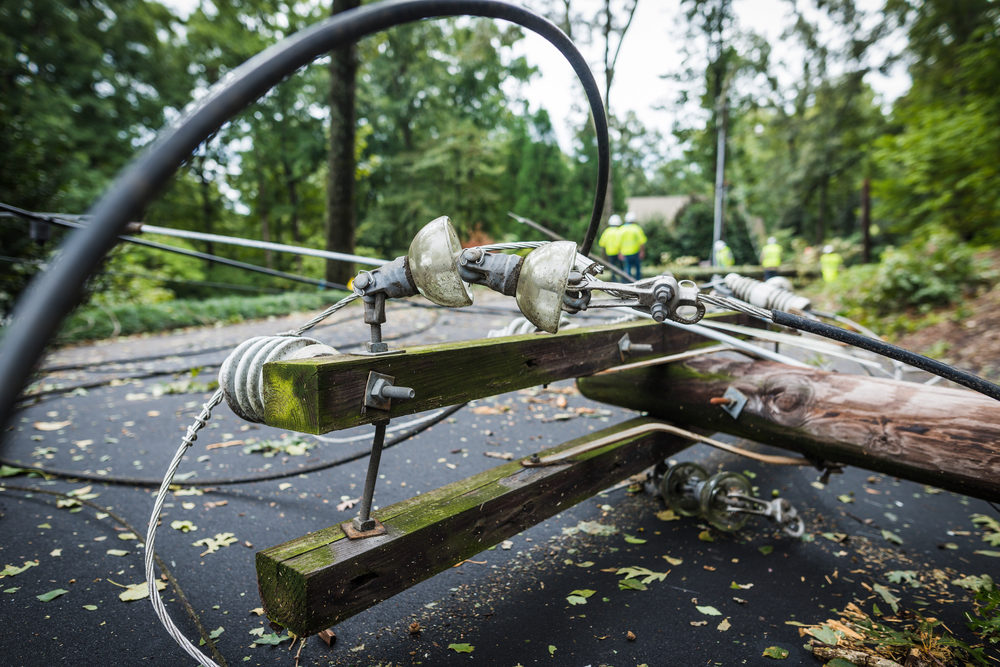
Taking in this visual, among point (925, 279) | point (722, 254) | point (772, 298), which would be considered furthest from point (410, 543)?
point (722, 254)

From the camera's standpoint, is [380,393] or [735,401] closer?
[380,393]

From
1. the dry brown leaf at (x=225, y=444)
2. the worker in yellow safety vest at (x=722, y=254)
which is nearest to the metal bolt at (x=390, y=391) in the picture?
the dry brown leaf at (x=225, y=444)

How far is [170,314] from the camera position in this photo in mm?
11102

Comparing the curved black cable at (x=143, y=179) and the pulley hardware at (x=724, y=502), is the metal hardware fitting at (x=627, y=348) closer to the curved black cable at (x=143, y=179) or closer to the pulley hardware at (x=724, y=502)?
the pulley hardware at (x=724, y=502)

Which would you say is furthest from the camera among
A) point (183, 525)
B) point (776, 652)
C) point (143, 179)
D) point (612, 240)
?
point (612, 240)

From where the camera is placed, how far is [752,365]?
105 inches

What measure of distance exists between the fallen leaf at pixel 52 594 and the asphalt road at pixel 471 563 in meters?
0.02

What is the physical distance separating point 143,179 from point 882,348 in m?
1.70

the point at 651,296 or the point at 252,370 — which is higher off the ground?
the point at 651,296

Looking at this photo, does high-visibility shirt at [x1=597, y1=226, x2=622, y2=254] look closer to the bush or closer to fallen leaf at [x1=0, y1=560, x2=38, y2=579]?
the bush

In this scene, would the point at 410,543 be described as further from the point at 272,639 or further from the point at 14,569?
the point at 14,569

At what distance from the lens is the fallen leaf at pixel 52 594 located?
221cm

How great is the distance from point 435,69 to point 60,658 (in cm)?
2634

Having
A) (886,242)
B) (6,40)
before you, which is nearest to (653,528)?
(6,40)
